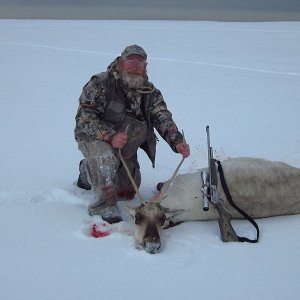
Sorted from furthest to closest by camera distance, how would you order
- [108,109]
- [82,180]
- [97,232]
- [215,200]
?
[82,180] → [108,109] → [215,200] → [97,232]

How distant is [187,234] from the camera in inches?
146

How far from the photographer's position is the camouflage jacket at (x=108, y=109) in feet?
12.6

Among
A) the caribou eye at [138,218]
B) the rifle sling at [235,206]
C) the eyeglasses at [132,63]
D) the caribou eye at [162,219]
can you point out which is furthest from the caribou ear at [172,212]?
the eyeglasses at [132,63]

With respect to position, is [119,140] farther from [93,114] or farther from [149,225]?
[149,225]

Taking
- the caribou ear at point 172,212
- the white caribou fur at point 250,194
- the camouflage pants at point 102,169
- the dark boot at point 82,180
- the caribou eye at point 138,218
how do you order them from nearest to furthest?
the caribou eye at point 138,218 < the caribou ear at point 172,212 < the camouflage pants at point 102,169 < the white caribou fur at point 250,194 < the dark boot at point 82,180

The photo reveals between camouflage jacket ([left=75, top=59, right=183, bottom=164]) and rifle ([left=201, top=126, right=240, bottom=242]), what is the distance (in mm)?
375

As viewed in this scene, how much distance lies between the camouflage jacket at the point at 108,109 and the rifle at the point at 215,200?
0.37 metres

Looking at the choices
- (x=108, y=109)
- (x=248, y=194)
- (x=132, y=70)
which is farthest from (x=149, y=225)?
(x=132, y=70)

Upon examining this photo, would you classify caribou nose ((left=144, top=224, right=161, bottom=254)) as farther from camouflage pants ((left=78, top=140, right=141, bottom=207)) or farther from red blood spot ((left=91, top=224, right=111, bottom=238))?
camouflage pants ((left=78, top=140, right=141, bottom=207))

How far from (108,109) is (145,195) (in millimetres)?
958

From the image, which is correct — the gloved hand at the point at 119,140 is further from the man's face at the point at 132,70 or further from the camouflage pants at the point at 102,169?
the man's face at the point at 132,70

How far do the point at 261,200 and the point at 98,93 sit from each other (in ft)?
5.00

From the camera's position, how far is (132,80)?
393 centimetres

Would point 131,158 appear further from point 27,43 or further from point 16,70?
point 27,43
